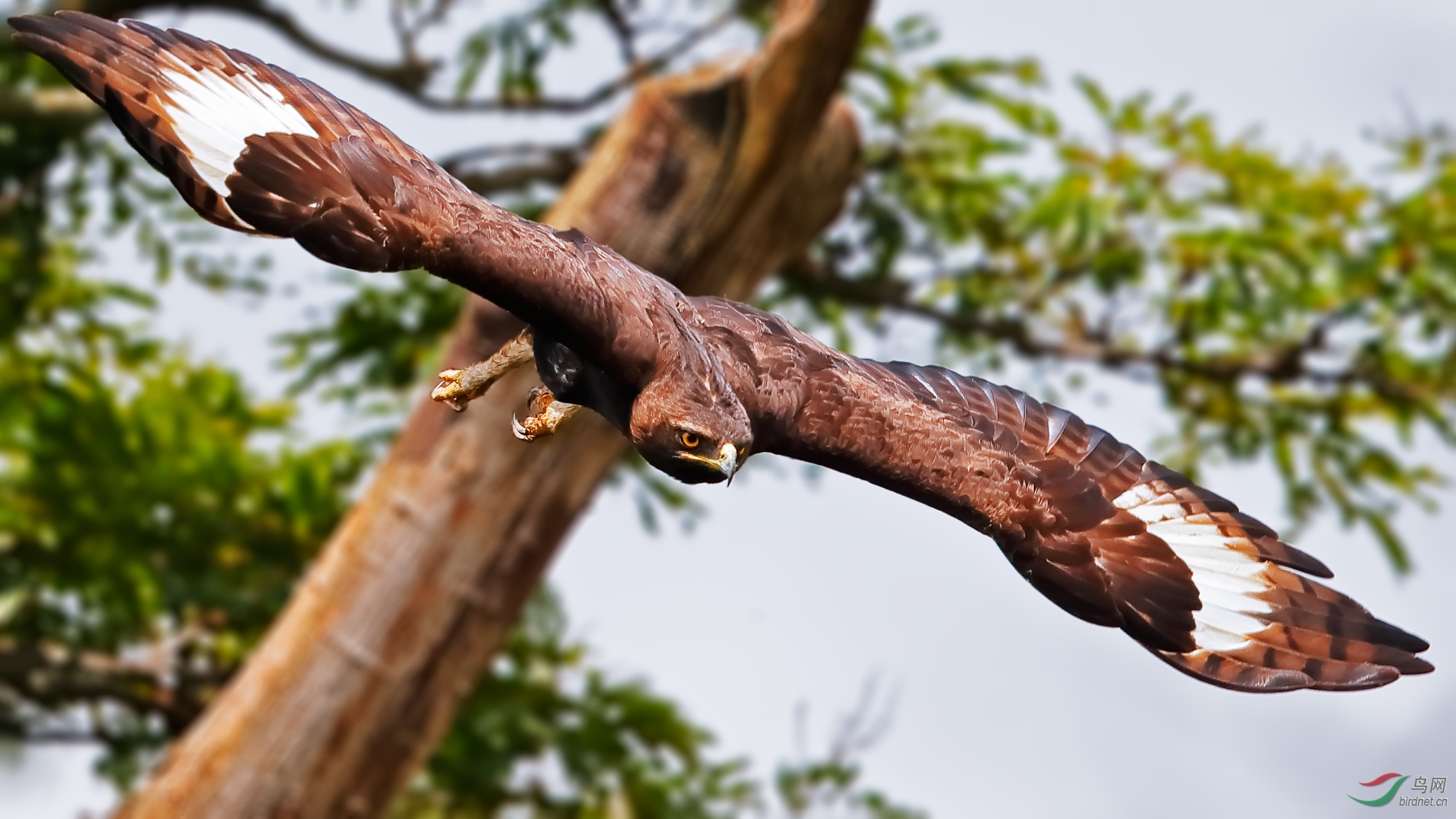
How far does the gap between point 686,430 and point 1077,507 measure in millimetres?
942

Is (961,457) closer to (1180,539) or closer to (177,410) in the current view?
(1180,539)

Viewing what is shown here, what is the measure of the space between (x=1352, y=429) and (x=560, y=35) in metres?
3.85

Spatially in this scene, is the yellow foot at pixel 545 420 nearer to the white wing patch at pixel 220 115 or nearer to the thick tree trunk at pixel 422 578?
the white wing patch at pixel 220 115

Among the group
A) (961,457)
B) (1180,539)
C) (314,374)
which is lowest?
(961,457)

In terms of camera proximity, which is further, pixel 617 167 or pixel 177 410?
pixel 177 410

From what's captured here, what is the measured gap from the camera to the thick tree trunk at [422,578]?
5.45m

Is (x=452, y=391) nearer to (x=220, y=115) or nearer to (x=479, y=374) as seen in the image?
(x=479, y=374)

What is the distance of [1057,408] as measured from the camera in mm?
2949

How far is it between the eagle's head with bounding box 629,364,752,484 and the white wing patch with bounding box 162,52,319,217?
0.58 metres

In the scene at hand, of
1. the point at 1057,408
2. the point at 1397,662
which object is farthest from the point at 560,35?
the point at 1397,662

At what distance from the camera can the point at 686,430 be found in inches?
82.3

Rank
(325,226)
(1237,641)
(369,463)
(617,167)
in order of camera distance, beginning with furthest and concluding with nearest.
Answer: (369,463)
(617,167)
(1237,641)
(325,226)

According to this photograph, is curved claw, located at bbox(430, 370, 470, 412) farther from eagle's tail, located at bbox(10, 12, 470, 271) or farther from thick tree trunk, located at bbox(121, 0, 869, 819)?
thick tree trunk, located at bbox(121, 0, 869, 819)

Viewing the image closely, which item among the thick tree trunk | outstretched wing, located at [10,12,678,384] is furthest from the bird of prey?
the thick tree trunk
